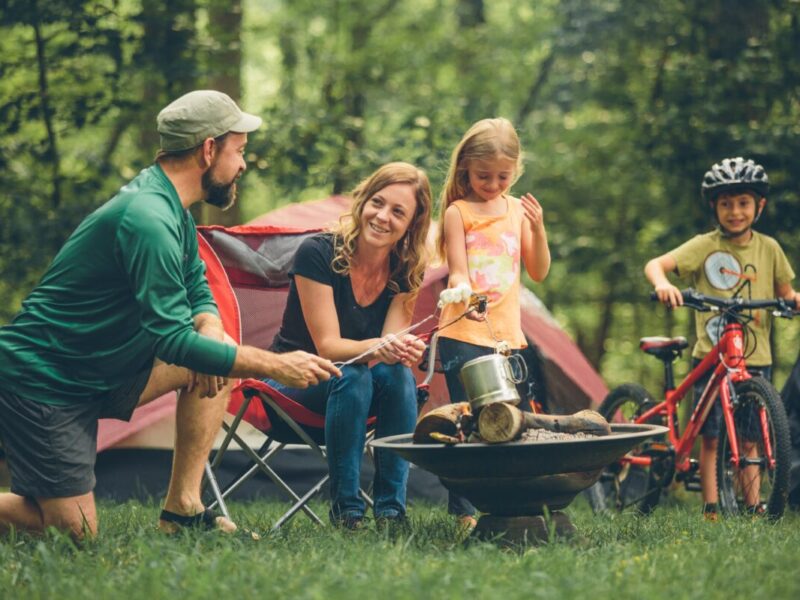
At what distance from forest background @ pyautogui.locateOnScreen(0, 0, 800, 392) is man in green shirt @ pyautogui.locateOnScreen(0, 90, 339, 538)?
3133mm

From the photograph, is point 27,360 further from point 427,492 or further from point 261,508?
point 427,492

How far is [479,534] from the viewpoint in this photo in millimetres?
3363

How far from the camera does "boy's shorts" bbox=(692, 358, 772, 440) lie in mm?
4371

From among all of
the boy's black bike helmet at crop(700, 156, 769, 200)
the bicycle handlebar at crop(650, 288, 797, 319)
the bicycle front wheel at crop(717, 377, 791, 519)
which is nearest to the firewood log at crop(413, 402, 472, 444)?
the bicycle front wheel at crop(717, 377, 791, 519)

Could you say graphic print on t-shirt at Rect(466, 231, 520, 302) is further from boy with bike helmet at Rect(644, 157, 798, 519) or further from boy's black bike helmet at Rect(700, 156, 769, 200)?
boy's black bike helmet at Rect(700, 156, 769, 200)

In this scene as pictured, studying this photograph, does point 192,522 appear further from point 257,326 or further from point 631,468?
point 631,468

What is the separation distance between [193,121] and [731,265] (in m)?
2.56

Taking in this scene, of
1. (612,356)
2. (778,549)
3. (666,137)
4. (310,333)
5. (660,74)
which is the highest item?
(660,74)

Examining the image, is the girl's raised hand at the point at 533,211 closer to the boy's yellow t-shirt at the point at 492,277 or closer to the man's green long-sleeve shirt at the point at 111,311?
the boy's yellow t-shirt at the point at 492,277

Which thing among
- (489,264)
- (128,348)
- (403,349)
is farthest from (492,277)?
(128,348)

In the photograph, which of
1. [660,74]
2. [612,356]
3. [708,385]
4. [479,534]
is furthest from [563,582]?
[612,356]

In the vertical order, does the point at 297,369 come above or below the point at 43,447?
above

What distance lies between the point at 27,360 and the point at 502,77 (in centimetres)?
1000

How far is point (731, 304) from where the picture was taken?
14.6ft
